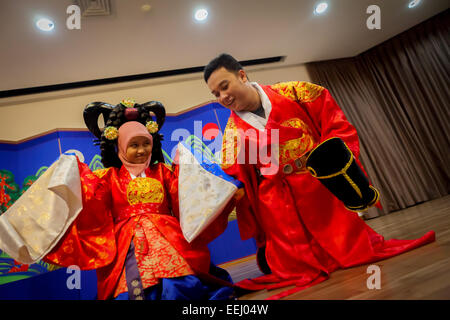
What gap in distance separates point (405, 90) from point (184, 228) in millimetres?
5044

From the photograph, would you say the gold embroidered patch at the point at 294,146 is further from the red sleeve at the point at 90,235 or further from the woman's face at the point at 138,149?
the red sleeve at the point at 90,235

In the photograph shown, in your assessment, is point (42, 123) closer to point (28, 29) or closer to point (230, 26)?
point (28, 29)

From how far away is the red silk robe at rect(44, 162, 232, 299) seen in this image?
4.06ft

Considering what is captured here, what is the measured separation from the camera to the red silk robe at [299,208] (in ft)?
4.39

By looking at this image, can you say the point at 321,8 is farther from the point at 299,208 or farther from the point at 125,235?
the point at 125,235

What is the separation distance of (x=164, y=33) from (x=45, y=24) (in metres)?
1.20

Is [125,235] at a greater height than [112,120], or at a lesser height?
lesser

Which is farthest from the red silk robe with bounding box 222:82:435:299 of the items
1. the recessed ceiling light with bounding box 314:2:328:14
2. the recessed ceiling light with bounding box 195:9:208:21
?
the recessed ceiling light with bounding box 314:2:328:14

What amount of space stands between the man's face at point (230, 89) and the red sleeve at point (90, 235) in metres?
0.89

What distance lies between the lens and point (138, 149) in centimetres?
157

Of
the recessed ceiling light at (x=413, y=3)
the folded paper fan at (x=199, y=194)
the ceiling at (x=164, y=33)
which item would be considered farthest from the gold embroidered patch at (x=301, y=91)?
the recessed ceiling light at (x=413, y=3)

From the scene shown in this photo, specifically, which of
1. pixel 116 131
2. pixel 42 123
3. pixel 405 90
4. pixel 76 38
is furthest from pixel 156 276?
pixel 405 90

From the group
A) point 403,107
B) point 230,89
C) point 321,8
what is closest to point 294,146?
point 230,89

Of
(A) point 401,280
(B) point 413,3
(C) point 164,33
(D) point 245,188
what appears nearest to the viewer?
(A) point 401,280
